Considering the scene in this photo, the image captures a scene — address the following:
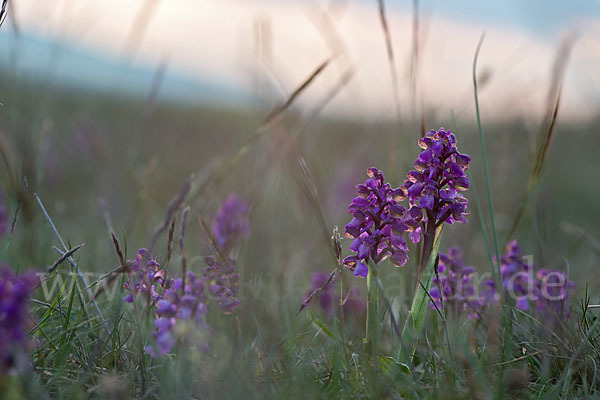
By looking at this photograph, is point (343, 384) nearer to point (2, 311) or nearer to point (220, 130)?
point (2, 311)

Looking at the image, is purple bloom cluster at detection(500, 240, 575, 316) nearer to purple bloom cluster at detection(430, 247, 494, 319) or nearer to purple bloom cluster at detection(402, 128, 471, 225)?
purple bloom cluster at detection(430, 247, 494, 319)

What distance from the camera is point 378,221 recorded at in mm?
1547

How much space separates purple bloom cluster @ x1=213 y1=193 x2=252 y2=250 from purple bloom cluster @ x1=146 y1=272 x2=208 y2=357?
1.21 m

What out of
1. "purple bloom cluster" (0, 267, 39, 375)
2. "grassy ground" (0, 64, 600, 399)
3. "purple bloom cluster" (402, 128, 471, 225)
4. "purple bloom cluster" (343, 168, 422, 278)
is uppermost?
"purple bloom cluster" (402, 128, 471, 225)

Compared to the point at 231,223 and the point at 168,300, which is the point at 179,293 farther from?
the point at 231,223

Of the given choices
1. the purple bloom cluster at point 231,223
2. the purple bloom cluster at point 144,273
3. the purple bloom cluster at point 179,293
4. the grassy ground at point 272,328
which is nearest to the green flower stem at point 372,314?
the grassy ground at point 272,328

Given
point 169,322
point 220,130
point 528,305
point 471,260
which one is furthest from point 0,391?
point 220,130

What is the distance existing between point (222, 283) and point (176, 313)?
0.26 meters

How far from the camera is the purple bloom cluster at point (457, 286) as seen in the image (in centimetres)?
197

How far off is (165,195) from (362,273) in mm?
5214

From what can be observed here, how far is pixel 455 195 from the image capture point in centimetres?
152

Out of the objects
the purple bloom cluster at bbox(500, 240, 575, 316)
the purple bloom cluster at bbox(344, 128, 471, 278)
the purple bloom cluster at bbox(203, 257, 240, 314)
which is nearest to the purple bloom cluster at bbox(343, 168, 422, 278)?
the purple bloom cluster at bbox(344, 128, 471, 278)

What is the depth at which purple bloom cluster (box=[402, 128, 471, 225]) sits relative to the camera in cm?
152

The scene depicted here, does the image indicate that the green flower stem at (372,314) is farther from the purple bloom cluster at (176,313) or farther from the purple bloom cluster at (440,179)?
the purple bloom cluster at (176,313)
